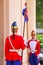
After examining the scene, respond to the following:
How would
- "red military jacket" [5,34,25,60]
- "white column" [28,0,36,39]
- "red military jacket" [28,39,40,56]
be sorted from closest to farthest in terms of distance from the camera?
"red military jacket" [5,34,25,60]
"red military jacket" [28,39,40,56]
"white column" [28,0,36,39]

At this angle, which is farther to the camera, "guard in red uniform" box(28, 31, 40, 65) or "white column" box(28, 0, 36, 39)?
"white column" box(28, 0, 36, 39)

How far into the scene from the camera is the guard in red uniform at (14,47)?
30.9 feet

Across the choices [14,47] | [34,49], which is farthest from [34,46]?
[14,47]

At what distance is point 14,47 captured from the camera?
9.45 m

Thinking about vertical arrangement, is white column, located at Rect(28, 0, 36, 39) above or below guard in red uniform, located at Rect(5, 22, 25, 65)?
above

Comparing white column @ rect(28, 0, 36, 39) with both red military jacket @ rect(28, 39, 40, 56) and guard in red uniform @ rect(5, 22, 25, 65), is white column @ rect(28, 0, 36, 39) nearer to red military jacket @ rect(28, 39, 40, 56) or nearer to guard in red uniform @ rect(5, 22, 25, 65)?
red military jacket @ rect(28, 39, 40, 56)

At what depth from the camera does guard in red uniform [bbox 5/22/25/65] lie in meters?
9.41

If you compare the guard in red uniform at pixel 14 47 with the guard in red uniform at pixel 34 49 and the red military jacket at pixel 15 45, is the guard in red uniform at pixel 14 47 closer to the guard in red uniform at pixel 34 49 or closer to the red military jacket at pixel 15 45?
the red military jacket at pixel 15 45

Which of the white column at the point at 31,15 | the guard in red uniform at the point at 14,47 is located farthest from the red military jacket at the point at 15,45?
the white column at the point at 31,15

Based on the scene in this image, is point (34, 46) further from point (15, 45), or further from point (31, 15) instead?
point (31, 15)

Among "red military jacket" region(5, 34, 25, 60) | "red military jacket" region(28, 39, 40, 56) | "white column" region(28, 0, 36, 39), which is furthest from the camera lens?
"white column" region(28, 0, 36, 39)

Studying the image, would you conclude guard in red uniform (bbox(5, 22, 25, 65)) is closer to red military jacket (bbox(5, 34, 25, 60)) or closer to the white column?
red military jacket (bbox(5, 34, 25, 60))

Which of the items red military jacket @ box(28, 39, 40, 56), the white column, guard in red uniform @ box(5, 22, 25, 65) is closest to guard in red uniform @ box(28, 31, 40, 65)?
red military jacket @ box(28, 39, 40, 56)

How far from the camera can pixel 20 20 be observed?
12602 mm
